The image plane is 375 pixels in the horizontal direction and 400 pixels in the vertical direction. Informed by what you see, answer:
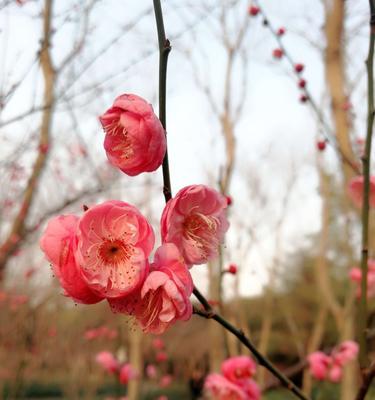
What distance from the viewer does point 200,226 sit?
68 cm

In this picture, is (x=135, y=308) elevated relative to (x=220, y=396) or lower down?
elevated

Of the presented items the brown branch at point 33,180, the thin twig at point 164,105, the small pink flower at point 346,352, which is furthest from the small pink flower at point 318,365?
the thin twig at point 164,105

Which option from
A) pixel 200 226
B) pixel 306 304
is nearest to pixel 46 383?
pixel 306 304

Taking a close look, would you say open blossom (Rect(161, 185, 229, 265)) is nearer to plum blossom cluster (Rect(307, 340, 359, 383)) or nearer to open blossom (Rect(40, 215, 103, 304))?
open blossom (Rect(40, 215, 103, 304))

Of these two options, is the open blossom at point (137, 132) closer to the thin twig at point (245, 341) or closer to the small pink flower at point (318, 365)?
the thin twig at point (245, 341)

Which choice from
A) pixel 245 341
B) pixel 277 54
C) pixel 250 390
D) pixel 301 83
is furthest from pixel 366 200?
pixel 277 54

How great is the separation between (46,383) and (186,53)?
8.38 metres

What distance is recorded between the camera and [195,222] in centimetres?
68

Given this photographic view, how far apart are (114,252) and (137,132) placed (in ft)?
0.53

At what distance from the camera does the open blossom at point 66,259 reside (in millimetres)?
570

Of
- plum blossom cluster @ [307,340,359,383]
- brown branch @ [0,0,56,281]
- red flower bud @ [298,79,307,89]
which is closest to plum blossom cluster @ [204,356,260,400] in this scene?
red flower bud @ [298,79,307,89]

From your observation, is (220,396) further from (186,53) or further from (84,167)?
(186,53)

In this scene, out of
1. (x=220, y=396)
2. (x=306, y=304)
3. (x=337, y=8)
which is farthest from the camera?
(x=306, y=304)

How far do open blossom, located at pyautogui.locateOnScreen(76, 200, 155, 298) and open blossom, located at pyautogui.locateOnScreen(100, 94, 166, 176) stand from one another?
0.21 feet
